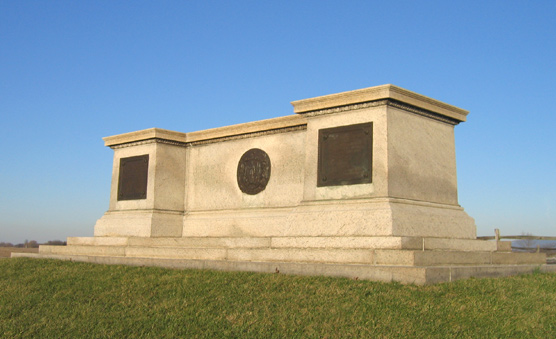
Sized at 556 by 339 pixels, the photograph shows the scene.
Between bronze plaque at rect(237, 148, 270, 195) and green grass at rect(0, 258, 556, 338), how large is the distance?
420cm

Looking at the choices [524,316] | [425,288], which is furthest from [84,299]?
[524,316]

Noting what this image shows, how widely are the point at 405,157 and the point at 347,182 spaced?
46.5 inches

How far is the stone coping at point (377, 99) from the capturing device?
10.5 metres

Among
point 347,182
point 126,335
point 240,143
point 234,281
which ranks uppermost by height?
point 240,143

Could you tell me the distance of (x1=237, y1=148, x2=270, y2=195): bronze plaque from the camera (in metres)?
13.4

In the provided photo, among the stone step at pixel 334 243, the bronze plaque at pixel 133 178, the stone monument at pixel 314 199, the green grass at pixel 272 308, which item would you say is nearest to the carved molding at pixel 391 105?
the stone monument at pixel 314 199

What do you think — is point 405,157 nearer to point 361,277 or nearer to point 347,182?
point 347,182

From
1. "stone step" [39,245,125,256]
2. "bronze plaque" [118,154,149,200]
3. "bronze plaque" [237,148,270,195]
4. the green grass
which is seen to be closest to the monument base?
"stone step" [39,245,125,256]

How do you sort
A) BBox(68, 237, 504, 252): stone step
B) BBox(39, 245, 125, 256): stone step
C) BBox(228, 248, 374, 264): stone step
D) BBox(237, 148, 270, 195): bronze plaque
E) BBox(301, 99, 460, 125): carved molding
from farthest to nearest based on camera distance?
BBox(237, 148, 270, 195): bronze plaque → BBox(39, 245, 125, 256): stone step → BBox(301, 99, 460, 125): carved molding → BBox(68, 237, 504, 252): stone step → BBox(228, 248, 374, 264): stone step

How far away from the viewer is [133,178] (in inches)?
599

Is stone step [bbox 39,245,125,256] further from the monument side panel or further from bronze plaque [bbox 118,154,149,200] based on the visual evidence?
the monument side panel

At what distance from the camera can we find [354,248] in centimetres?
977

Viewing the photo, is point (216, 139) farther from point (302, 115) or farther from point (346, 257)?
point (346, 257)

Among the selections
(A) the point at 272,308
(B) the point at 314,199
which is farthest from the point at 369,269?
(B) the point at 314,199
